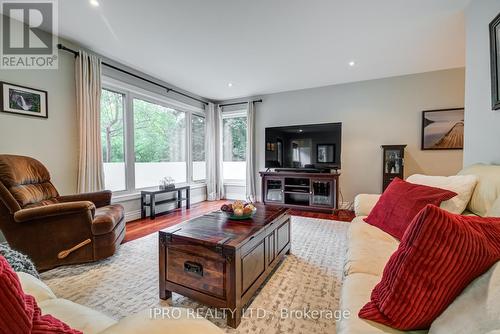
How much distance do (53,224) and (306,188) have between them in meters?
3.67

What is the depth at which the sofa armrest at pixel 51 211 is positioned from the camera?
1.80m

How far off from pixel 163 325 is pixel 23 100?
3179 mm

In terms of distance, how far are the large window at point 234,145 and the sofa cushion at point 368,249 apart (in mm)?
3799

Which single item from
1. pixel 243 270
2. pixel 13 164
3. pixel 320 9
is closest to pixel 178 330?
pixel 243 270

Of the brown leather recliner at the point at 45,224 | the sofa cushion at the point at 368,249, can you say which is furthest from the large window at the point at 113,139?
the sofa cushion at the point at 368,249

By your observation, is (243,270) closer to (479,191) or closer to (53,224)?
(479,191)

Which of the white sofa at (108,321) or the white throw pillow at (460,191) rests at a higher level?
the white throw pillow at (460,191)

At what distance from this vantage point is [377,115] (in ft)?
13.2

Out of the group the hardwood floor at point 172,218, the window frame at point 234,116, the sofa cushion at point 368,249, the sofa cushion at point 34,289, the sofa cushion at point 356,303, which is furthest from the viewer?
the window frame at point 234,116

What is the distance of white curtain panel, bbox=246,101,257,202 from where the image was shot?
4.94m

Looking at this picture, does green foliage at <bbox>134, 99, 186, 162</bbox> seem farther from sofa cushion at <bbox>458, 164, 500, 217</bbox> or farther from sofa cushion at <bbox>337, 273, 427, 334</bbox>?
sofa cushion at <bbox>458, 164, 500, 217</bbox>

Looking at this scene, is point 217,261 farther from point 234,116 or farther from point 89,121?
point 234,116

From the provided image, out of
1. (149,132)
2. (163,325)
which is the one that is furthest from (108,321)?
(149,132)

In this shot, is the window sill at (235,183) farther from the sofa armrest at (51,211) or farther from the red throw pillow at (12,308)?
the red throw pillow at (12,308)
